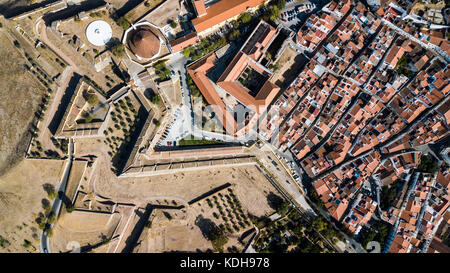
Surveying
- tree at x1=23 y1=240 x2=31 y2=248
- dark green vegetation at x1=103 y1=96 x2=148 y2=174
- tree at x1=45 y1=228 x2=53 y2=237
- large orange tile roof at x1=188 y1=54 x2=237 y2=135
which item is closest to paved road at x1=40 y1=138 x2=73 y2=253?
tree at x1=45 y1=228 x2=53 y2=237

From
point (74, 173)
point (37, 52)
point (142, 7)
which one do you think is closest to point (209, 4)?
point (142, 7)

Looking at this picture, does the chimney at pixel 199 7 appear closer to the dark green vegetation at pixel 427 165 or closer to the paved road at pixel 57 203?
the paved road at pixel 57 203

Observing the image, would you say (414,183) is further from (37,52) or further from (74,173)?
(37,52)

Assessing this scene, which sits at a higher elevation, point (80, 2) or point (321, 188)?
point (80, 2)

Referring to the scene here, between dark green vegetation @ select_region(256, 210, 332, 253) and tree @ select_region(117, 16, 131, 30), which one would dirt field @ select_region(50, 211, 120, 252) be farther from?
tree @ select_region(117, 16, 131, 30)
